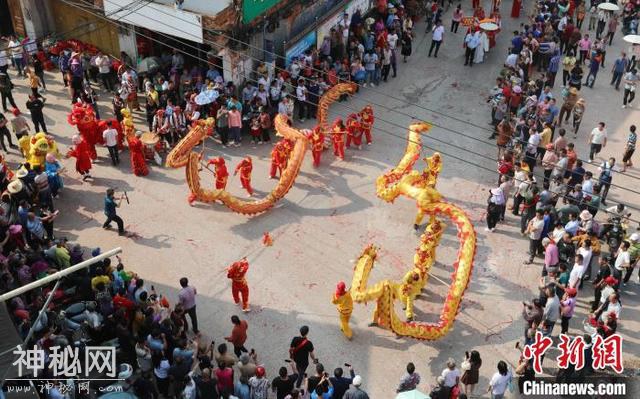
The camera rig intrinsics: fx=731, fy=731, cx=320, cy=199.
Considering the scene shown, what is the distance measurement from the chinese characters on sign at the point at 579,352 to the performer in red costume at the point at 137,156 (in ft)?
33.1

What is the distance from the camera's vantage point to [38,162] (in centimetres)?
1661

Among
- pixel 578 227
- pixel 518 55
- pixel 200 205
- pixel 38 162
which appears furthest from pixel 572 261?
pixel 38 162

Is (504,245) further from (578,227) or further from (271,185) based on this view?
(271,185)

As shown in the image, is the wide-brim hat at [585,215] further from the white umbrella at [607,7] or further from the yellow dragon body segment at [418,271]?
the white umbrella at [607,7]

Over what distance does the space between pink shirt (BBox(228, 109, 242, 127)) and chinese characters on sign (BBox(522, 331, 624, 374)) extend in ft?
31.9

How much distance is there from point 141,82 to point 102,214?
5.98 m

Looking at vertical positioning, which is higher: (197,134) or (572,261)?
(197,134)

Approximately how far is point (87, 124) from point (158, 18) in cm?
387

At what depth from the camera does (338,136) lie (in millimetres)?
18766

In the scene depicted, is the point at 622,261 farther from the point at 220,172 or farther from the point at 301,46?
the point at 301,46

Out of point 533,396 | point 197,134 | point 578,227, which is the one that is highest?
point 197,134

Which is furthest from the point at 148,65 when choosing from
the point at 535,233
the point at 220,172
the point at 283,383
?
the point at 283,383

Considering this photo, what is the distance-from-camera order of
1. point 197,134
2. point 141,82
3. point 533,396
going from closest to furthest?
point 533,396 → point 197,134 → point 141,82

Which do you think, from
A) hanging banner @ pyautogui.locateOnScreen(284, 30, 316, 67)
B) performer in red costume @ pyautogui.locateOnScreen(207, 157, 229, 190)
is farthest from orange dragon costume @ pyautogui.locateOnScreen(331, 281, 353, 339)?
hanging banner @ pyautogui.locateOnScreen(284, 30, 316, 67)
